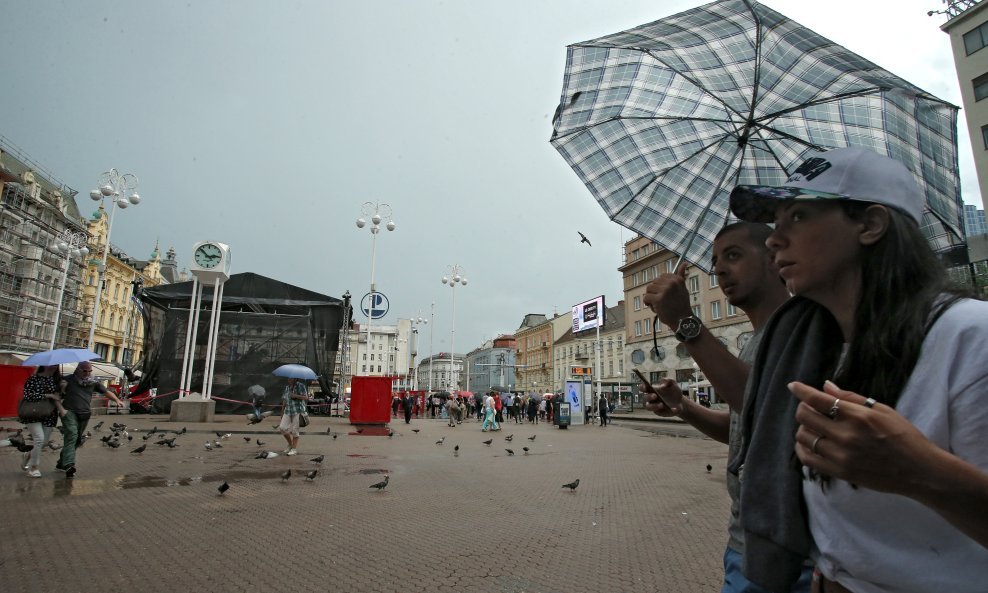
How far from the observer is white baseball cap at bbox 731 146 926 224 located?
3.88ft

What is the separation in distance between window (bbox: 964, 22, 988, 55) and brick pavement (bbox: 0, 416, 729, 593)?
31.9 metres

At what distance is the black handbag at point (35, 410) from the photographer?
8141mm

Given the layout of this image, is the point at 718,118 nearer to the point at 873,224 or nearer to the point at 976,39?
the point at 873,224

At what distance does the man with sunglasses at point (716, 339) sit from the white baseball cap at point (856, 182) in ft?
2.08

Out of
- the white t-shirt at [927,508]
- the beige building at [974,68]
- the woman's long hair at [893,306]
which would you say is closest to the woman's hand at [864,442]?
the white t-shirt at [927,508]

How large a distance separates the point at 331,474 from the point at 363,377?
378 inches

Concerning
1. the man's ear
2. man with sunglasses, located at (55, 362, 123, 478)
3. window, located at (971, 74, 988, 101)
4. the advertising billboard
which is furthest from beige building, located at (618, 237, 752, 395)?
the man's ear

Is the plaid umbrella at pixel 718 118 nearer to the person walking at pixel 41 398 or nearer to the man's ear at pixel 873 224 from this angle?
the man's ear at pixel 873 224

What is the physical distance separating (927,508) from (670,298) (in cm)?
129

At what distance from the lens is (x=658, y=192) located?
359 centimetres

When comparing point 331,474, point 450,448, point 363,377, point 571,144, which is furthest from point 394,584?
point 363,377

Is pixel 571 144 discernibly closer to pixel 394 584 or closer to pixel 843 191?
pixel 843 191

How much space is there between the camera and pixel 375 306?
23.8 m

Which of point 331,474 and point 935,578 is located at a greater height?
point 935,578
